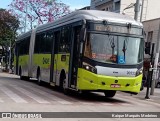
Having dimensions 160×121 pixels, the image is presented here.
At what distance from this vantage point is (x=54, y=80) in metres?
20.6

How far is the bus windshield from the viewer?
16188 mm

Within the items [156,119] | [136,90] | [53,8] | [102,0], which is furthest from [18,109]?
[102,0]

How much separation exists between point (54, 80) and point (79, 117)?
9.09 metres

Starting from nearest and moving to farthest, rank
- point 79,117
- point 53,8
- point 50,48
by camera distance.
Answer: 1. point 79,117
2. point 50,48
3. point 53,8

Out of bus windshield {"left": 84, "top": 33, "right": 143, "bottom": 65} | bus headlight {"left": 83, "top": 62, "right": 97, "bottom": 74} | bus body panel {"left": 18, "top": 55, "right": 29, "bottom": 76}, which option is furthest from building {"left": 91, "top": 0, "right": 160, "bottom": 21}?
bus headlight {"left": 83, "top": 62, "right": 97, "bottom": 74}

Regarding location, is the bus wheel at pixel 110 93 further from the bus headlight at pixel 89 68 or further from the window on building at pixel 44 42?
the window on building at pixel 44 42

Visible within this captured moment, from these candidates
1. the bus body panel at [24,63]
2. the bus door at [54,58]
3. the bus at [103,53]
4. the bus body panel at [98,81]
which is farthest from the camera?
the bus body panel at [24,63]

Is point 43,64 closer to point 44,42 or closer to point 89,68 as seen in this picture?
point 44,42

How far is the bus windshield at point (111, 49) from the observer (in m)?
16.2

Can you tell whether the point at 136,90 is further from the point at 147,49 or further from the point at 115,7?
the point at 115,7

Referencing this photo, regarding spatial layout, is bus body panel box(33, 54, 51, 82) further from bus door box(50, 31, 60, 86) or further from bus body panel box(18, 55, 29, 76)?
bus body panel box(18, 55, 29, 76)

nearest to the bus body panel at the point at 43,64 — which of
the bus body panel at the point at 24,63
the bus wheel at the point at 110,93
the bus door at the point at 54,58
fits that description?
the bus door at the point at 54,58

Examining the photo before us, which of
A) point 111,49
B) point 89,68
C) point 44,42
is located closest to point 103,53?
point 111,49

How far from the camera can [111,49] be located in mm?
16328
